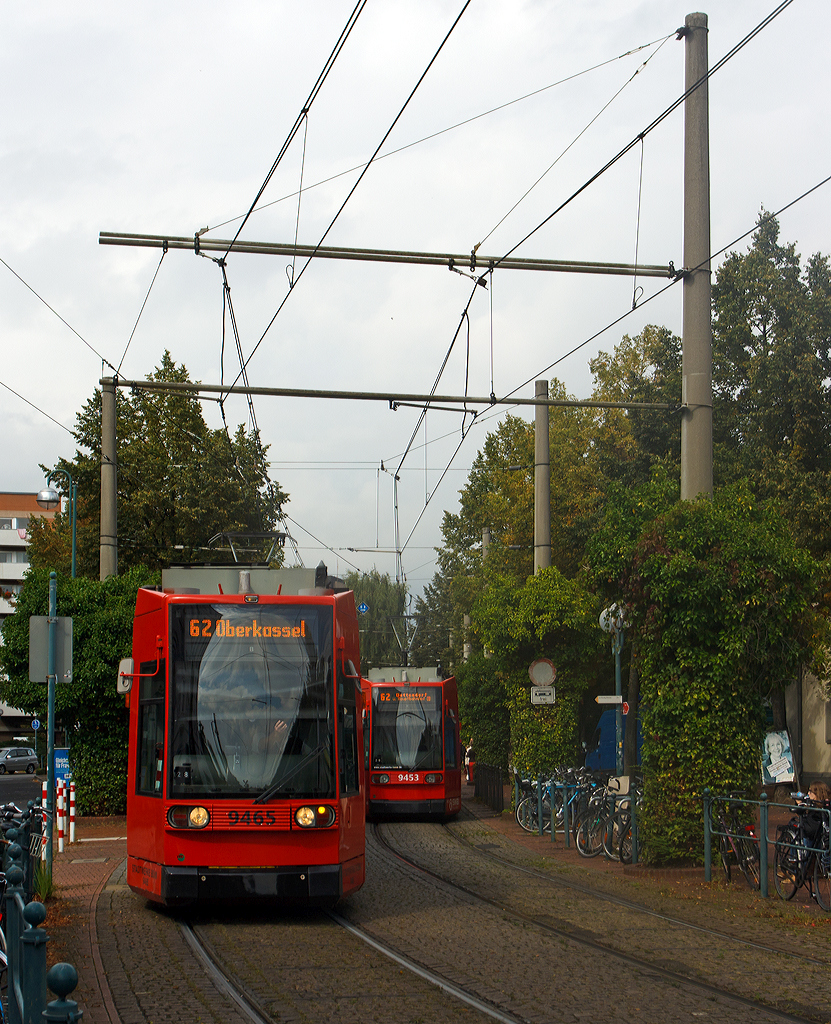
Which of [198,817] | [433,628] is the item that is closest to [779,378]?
[198,817]

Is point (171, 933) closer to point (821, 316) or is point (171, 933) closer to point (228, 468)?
point (821, 316)

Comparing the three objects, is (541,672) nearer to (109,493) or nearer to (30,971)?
(109,493)

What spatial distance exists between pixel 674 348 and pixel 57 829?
23709 mm

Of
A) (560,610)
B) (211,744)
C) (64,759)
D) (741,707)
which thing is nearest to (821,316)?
(560,610)

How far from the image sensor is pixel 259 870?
10125mm

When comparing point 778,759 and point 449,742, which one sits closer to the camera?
point 778,759

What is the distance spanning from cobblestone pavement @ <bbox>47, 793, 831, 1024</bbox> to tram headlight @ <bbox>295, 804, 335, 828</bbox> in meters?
0.91

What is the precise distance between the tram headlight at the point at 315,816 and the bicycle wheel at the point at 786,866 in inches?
188

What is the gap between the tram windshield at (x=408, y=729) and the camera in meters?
24.0

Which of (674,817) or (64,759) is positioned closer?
(674,817)

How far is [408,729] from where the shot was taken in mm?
24141

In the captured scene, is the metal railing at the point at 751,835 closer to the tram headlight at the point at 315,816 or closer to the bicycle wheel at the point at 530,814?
the tram headlight at the point at 315,816

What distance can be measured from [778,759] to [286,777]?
1264cm

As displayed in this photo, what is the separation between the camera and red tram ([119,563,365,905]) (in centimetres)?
1014
